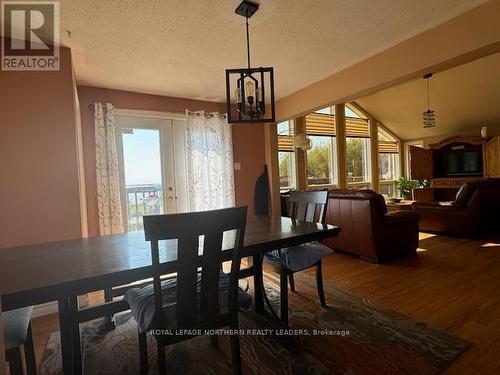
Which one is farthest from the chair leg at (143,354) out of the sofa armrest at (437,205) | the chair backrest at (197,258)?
the sofa armrest at (437,205)

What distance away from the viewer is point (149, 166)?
12.2ft

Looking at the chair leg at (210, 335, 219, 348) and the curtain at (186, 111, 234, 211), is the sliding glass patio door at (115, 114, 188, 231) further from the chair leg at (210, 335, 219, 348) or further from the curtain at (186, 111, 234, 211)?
the chair leg at (210, 335, 219, 348)

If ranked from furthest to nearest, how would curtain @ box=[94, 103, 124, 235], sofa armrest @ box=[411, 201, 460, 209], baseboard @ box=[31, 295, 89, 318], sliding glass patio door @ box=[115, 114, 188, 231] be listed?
sofa armrest @ box=[411, 201, 460, 209], sliding glass patio door @ box=[115, 114, 188, 231], curtain @ box=[94, 103, 124, 235], baseboard @ box=[31, 295, 89, 318]

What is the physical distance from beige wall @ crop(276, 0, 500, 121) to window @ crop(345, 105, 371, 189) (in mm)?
3908

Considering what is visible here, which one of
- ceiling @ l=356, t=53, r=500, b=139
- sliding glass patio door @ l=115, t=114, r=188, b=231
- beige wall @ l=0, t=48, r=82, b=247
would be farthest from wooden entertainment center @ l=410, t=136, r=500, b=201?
beige wall @ l=0, t=48, r=82, b=247

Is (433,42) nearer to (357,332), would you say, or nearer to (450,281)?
(450,281)

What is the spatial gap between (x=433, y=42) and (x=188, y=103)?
9.93 feet

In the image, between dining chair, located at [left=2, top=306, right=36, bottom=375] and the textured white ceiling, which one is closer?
dining chair, located at [left=2, top=306, right=36, bottom=375]

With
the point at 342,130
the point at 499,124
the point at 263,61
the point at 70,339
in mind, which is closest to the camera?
the point at 70,339

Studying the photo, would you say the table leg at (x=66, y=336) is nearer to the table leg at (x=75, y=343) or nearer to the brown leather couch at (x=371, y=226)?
the table leg at (x=75, y=343)

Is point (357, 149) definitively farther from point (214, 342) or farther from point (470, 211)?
point (214, 342)

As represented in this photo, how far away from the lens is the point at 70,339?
4.39 feet

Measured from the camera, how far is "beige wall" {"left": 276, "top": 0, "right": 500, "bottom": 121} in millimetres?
2029

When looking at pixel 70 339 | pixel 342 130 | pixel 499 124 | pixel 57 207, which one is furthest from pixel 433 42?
pixel 499 124
